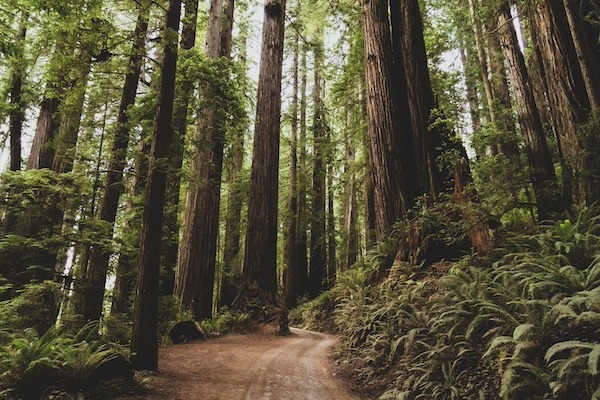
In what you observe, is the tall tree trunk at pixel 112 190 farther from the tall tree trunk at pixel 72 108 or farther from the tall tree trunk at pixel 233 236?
the tall tree trunk at pixel 233 236

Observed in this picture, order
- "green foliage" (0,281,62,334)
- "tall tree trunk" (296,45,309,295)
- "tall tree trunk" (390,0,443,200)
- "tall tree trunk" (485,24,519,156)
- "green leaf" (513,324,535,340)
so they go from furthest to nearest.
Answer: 1. "tall tree trunk" (296,45,309,295)
2. "tall tree trunk" (485,24,519,156)
3. "tall tree trunk" (390,0,443,200)
4. "green foliage" (0,281,62,334)
5. "green leaf" (513,324,535,340)

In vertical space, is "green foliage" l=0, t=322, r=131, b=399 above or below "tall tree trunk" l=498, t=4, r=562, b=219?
below

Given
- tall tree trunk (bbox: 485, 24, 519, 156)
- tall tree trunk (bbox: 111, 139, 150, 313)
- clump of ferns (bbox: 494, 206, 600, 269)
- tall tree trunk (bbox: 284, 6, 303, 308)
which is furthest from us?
tall tree trunk (bbox: 284, 6, 303, 308)

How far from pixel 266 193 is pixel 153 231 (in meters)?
5.33

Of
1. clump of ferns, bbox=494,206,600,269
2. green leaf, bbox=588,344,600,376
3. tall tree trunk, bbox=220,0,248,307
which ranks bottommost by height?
green leaf, bbox=588,344,600,376

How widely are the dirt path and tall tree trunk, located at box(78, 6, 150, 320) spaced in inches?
67.7

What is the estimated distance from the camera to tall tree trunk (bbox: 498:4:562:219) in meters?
7.07

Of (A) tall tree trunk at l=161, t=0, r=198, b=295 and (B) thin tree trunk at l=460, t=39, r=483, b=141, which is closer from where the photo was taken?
(A) tall tree trunk at l=161, t=0, r=198, b=295

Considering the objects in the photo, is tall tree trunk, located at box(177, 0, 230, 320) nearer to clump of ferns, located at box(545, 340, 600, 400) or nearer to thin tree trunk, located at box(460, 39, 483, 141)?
clump of ferns, located at box(545, 340, 600, 400)

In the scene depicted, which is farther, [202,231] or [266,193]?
[266,193]

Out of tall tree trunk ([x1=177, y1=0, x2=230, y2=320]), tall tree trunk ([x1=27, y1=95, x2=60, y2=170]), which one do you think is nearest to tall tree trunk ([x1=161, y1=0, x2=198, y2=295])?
tall tree trunk ([x1=177, y1=0, x2=230, y2=320])

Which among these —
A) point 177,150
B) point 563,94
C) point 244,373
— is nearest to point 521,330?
point 244,373

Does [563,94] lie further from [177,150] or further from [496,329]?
[177,150]

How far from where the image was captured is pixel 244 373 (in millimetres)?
5449
